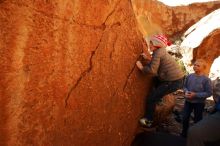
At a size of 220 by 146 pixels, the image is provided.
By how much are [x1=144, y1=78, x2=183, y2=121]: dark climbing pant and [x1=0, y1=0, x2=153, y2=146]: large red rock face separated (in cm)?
15

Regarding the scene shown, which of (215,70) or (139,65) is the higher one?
(139,65)

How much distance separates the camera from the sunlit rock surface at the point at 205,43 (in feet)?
35.6

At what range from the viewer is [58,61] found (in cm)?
370

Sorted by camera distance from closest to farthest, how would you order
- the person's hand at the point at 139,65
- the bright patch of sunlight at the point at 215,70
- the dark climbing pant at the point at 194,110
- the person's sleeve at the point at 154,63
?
1. the person's sleeve at the point at 154,63
2. the person's hand at the point at 139,65
3. the dark climbing pant at the point at 194,110
4. the bright patch of sunlight at the point at 215,70

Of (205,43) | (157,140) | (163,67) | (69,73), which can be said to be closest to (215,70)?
(205,43)

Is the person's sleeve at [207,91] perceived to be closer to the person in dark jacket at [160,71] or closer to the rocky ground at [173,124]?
the person in dark jacket at [160,71]

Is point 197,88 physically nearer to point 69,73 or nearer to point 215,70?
point 69,73

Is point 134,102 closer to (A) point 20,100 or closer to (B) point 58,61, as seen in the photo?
(B) point 58,61

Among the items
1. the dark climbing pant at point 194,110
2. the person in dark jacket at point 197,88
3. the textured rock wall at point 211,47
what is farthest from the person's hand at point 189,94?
the textured rock wall at point 211,47

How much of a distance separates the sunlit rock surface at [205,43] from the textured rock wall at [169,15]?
260 centimetres

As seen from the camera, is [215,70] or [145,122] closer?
[145,122]

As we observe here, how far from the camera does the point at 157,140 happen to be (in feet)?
18.7

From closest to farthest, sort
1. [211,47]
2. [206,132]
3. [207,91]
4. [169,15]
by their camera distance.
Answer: [206,132] < [207,91] < [211,47] < [169,15]

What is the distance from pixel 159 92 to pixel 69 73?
1.85 m
